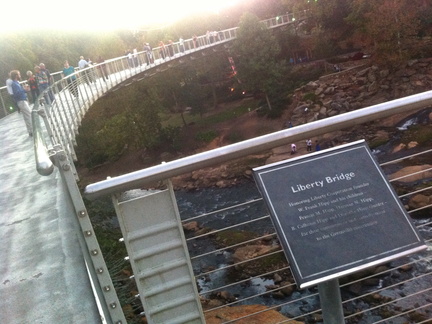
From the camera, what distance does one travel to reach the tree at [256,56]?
35.6m

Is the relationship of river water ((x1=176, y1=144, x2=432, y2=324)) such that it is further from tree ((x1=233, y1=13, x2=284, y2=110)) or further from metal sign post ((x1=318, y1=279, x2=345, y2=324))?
tree ((x1=233, y1=13, x2=284, y2=110))

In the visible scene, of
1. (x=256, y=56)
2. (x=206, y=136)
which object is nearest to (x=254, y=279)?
(x=206, y=136)

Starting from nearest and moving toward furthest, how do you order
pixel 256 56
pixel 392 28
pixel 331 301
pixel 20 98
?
pixel 331 301, pixel 20 98, pixel 392 28, pixel 256 56

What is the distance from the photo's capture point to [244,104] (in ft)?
129

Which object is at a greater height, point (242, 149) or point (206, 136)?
point (242, 149)

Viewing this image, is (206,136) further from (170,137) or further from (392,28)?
(392,28)

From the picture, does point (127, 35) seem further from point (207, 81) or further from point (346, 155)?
point (346, 155)

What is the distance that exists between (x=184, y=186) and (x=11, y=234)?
23168mm

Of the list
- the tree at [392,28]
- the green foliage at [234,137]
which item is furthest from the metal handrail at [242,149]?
the green foliage at [234,137]

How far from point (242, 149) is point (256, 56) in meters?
34.5

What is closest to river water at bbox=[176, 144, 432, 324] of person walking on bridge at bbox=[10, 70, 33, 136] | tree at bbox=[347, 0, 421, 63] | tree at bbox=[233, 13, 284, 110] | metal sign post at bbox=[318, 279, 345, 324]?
metal sign post at bbox=[318, 279, 345, 324]

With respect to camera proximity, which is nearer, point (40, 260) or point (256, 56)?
point (40, 260)

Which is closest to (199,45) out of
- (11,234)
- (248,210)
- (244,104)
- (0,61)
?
(244,104)

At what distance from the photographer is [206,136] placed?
34.2 metres
